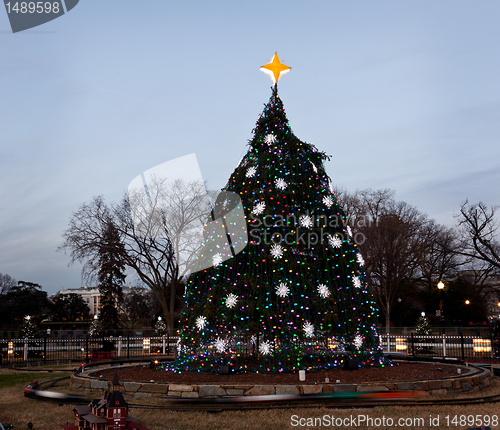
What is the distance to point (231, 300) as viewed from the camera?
400 inches

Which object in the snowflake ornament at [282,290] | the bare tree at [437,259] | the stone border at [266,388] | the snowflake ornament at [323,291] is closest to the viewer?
the stone border at [266,388]

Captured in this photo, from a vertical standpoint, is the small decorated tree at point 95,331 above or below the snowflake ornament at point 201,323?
below

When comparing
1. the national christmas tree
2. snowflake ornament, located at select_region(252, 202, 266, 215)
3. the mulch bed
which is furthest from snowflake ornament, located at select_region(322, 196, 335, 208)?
the mulch bed

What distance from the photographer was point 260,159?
11.6m

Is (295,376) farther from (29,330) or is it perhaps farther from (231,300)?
(29,330)

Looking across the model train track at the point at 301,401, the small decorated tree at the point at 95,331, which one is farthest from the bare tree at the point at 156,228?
the model train track at the point at 301,401

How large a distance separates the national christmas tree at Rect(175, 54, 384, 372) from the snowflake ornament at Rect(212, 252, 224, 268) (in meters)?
0.03

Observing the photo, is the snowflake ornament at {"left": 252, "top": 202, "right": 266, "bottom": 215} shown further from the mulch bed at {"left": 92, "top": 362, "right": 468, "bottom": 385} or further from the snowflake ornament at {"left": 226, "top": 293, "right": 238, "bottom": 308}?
the mulch bed at {"left": 92, "top": 362, "right": 468, "bottom": 385}

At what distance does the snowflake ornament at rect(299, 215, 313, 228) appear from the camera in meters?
10.9

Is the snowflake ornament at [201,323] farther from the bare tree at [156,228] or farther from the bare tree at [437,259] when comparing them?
the bare tree at [437,259]

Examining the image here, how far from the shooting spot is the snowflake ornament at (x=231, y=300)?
400 inches

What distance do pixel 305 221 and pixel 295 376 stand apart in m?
3.47

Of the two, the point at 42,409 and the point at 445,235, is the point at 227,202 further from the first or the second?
the point at 445,235

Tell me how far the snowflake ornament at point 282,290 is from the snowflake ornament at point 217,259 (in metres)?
1.54
